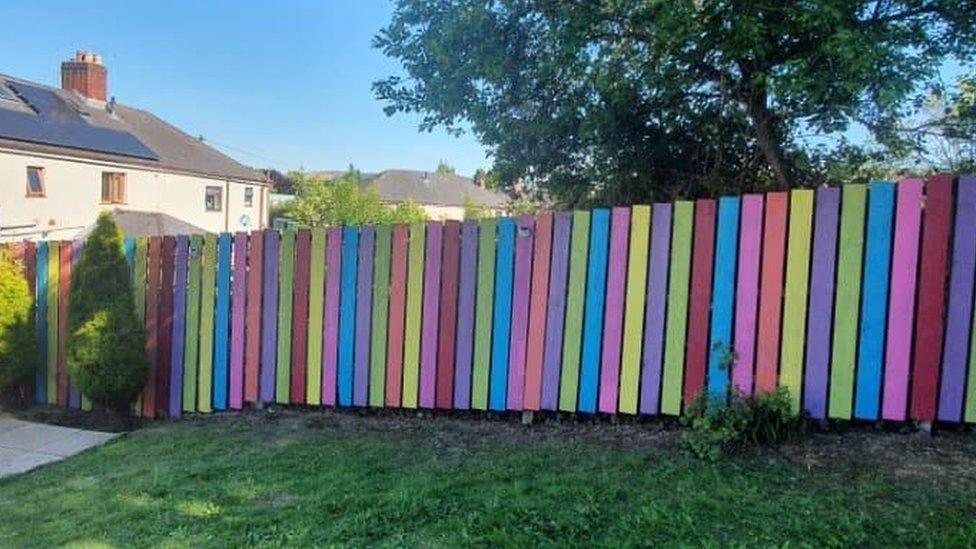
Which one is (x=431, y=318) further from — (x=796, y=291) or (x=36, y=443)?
(x=36, y=443)

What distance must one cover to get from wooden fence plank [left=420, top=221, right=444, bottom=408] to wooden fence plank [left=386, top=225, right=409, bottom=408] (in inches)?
7.5

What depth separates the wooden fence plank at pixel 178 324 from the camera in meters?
6.44

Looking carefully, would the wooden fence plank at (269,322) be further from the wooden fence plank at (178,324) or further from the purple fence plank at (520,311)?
the purple fence plank at (520,311)

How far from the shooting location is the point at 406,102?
6.59 m

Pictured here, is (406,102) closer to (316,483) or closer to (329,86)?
(316,483)

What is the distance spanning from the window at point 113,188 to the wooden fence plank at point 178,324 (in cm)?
1891

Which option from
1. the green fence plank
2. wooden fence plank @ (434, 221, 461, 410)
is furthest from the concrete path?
the green fence plank

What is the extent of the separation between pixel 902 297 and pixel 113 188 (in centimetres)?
2447

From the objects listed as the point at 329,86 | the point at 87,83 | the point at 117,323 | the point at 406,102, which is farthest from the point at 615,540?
the point at 87,83

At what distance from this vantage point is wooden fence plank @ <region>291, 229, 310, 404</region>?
570 centimetres

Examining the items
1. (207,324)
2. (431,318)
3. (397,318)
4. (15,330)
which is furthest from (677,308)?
(15,330)

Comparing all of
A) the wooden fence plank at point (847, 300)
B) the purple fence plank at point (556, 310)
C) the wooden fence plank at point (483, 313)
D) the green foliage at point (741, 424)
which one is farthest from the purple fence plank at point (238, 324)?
the wooden fence plank at point (847, 300)

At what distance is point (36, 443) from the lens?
5.98 m

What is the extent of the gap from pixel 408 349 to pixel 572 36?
2.72 meters
